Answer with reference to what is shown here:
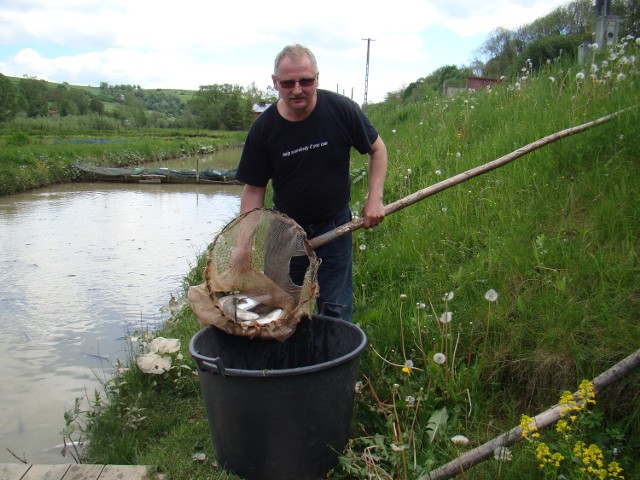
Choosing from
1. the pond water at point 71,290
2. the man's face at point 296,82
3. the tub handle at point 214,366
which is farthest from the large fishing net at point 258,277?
the pond water at point 71,290

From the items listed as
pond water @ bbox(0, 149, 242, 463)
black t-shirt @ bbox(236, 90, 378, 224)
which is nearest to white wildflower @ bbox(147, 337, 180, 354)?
pond water @ bbox(0, 149, 242, 463)

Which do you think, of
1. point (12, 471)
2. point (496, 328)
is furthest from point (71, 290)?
point (496, 328)

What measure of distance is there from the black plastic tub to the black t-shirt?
78 centimetres

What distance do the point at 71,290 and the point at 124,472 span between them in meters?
5.42

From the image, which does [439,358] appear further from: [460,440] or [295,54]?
[295,54]

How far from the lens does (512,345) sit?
2.89 meters

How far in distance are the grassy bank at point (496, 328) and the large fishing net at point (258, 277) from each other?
0.56 m

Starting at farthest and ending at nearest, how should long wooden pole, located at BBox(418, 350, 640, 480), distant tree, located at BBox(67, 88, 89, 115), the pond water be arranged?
distant tree, located at BBox(67, 88, 89, 115), the pond water, long wooden pole, located at BBox(418, 350, 640, 480)

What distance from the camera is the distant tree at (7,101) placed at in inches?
1913

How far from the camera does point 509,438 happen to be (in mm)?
2143

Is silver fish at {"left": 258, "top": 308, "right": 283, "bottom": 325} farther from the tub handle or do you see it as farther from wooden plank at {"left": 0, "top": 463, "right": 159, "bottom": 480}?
wooden plank at {"left": 0, "top": 463, "right": 159, "bottom": 480}

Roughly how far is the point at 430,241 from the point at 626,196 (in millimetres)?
1321

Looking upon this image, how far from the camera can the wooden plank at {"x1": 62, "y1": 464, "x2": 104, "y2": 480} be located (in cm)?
264

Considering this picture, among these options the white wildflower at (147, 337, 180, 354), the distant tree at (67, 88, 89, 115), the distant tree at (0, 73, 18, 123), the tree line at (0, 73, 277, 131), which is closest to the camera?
the white wildflower at (147, 337, 180, 354)
